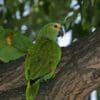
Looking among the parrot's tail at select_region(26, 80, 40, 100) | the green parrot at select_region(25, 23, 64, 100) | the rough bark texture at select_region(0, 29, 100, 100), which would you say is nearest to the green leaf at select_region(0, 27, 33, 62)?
the rough bark texture at select_region(0, 29, 100, 100)

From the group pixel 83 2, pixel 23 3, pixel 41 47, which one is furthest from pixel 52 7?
pixel 41 47

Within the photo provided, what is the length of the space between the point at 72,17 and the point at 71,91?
2.08 feet

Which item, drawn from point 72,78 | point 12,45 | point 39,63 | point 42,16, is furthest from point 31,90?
point 42,16

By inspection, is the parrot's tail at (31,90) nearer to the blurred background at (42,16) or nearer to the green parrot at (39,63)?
the green parrot at (39,63)

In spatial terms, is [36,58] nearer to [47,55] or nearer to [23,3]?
[47,55]

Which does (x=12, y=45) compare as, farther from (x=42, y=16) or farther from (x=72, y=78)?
→ (x=42, y=16)

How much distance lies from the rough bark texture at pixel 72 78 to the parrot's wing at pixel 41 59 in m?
0.16

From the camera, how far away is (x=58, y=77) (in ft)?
5.44

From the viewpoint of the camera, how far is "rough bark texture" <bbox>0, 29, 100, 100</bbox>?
162cm

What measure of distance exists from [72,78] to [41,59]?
0.21 m

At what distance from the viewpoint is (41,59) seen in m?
1.48

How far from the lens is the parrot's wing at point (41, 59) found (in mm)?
1449

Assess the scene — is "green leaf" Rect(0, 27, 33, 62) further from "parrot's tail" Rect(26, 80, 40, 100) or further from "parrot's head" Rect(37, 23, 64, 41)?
"parrot's tail" Rect(26, 80, 40, 100)

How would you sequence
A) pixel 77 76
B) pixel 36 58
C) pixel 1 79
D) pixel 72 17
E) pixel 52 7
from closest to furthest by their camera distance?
1. pixel 36 58
2. pixel 77 76
3. pixel 1 79
4. pixel 72 17
5. pixel 52 7
